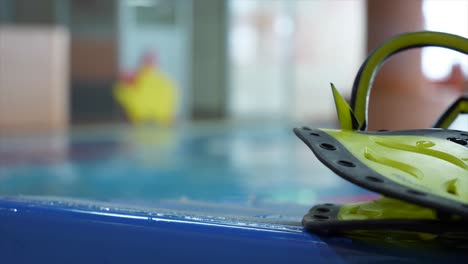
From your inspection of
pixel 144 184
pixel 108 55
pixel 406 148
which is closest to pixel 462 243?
pixel 406 148

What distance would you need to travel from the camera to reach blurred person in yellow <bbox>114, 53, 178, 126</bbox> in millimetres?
4891

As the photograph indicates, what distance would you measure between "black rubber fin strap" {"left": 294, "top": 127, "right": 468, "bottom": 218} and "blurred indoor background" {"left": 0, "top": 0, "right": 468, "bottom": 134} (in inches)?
84.3

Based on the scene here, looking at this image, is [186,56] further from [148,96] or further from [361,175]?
[361,175]

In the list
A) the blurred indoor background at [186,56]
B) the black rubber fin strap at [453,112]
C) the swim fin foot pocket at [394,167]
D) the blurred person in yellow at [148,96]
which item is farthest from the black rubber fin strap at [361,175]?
the blurred person in yellow at [148,96]

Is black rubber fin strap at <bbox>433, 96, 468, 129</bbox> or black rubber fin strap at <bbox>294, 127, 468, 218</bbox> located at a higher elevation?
black rubber fin strap at <bbox>433, 96, 468, 129</bbox>

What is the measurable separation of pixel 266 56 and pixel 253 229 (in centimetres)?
619

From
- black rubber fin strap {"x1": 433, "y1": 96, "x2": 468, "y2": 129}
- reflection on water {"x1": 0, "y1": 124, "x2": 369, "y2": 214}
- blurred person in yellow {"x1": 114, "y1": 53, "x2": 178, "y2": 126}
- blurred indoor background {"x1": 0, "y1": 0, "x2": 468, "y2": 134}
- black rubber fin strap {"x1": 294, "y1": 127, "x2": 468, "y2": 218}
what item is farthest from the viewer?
blurred person in yellow {"x1": 114, "y1": 53, "x2": 178, "y2": 126}

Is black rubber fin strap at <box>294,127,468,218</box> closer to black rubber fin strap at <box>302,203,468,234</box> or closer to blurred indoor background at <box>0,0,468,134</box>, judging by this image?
black rubber fin strap at <box>302,203,468,234</box>

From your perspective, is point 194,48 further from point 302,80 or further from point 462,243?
point 462,243

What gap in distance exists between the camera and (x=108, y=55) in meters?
5.56

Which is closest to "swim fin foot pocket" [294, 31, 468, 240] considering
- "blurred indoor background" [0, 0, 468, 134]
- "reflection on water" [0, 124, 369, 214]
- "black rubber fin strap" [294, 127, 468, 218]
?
"black rubber fin strap" [294, 127, 468, 218]

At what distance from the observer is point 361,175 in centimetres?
39

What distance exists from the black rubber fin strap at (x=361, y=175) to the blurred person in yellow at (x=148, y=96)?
4.48 metres

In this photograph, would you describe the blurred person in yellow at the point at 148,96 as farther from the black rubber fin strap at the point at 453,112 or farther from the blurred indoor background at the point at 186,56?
the black rubber fin strap at the point at 453,112
